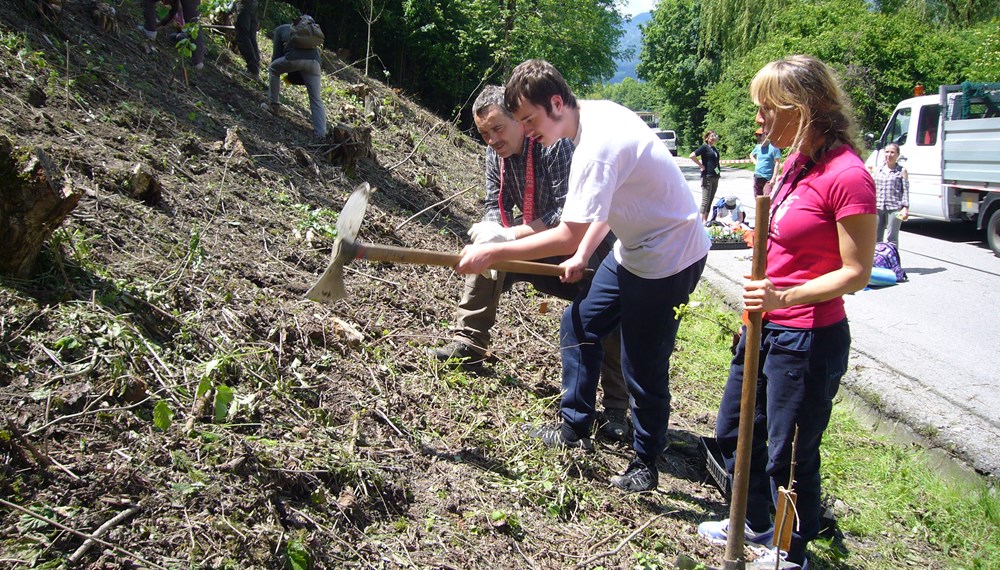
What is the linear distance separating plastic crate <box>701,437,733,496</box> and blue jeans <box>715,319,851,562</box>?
23cm

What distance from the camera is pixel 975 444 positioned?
3.83m

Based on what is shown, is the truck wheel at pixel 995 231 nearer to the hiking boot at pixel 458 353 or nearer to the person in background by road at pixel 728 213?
the person in background by road at pixel 728 213

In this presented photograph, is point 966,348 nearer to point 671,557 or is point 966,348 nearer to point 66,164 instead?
point 671,557

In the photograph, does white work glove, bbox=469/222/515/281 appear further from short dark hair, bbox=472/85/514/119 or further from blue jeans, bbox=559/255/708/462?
short dark hair, bbox=472/85/514/119

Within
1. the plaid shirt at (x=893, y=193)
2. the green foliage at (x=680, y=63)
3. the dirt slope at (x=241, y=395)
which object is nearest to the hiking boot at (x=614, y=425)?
the dirt slope at (x=241, y=395)

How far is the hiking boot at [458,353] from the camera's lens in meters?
4.16

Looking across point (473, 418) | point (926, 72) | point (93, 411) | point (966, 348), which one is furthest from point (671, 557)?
point (926, 72)

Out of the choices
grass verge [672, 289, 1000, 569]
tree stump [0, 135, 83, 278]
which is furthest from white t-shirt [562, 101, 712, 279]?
tree stump [0, 135, 83, 278]

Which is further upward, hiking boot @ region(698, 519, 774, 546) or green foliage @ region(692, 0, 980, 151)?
green foliage @ region(692, 0, 980, 151)

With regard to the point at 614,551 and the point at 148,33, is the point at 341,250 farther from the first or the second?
the point at 148,33

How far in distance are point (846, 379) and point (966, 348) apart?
1.69m

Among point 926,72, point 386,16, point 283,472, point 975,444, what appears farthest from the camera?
point 926,72

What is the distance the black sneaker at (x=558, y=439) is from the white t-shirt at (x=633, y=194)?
96 cm

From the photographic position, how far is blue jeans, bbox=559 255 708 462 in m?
3.04
